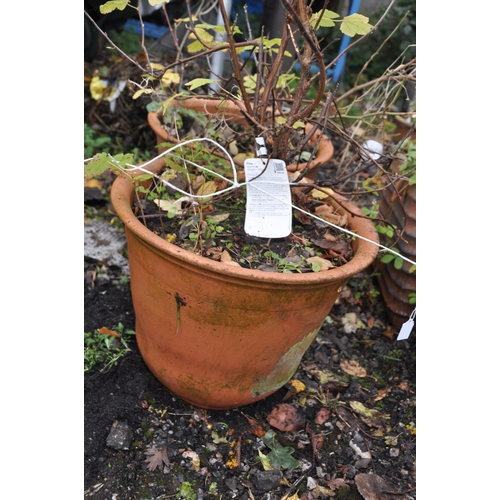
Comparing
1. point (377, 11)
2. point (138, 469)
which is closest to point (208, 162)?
point (138, 469)

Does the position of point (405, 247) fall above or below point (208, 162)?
below

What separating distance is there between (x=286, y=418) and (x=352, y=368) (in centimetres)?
41

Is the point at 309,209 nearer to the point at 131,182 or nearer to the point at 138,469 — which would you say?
the point at 131,182

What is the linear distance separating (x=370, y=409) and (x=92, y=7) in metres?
2.52

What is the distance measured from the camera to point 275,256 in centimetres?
139

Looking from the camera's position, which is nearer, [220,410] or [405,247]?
[220,410]

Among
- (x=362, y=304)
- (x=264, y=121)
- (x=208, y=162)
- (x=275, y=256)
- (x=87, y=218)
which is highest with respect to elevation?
(x=264, y=121)

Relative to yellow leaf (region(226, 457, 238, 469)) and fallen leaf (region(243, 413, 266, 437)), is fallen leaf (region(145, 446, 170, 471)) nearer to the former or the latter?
yellow leaf (region(226, 457, 238, 469))

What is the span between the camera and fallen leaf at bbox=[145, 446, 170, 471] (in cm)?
140

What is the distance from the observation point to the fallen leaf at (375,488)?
139cm

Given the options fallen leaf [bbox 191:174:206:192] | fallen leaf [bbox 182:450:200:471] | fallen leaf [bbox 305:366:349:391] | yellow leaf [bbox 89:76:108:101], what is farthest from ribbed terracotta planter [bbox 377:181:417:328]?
yellow leaf [bbox 89:76:108:101]

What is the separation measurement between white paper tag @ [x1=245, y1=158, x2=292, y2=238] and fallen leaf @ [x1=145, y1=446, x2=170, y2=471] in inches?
26.5

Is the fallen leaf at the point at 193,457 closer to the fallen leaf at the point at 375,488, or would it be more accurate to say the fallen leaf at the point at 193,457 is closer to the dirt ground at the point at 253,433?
the dirt ground at the point at 253,433

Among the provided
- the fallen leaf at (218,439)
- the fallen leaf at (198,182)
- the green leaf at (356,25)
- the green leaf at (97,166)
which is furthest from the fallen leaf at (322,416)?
the green leaf at (356,25)
